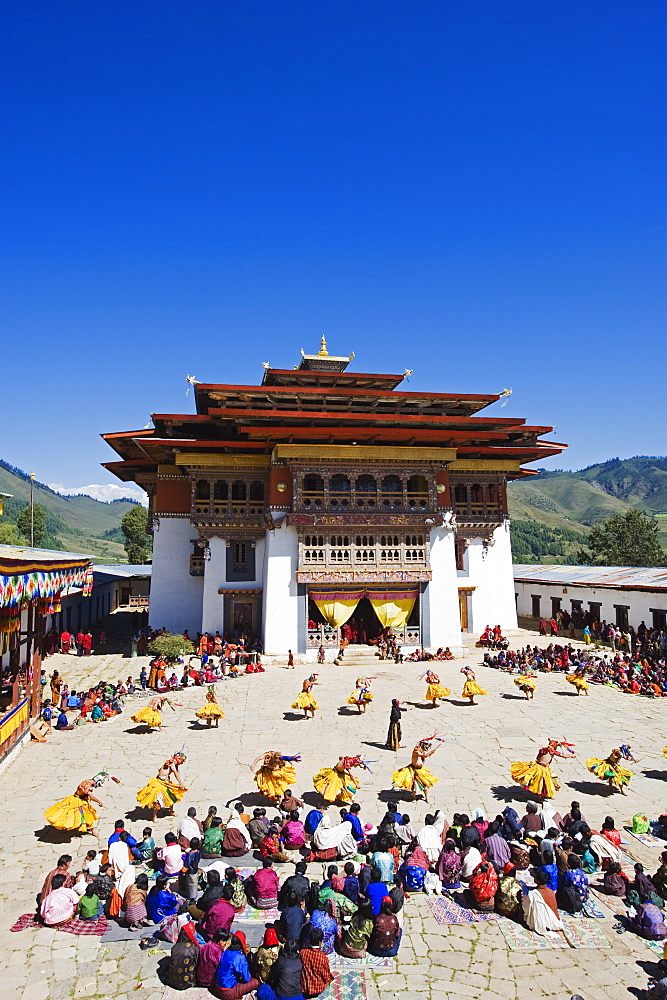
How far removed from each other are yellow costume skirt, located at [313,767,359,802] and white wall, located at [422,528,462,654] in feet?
52.1

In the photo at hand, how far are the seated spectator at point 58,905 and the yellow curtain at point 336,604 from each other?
18.2m

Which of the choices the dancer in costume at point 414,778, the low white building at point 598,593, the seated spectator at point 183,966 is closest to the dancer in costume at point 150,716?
the dancer in costume at point 414,778

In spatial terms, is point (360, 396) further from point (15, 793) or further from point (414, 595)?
point (15, 793)

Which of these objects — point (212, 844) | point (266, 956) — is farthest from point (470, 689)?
point (266, 956)

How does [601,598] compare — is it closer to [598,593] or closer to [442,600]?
[598,593]

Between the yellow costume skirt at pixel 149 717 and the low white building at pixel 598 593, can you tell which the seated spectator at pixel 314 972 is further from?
the low white building at pixel 598 593

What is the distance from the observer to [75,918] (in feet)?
25.0

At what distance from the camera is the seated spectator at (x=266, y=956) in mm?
6387

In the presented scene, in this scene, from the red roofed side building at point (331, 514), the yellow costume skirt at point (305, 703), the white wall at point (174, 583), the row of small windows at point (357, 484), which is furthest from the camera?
the white wall at point (174, 583)

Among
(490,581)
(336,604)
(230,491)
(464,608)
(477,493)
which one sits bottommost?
(464,608)

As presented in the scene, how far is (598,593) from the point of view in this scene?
30.5m

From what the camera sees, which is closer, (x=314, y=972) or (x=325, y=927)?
(x=314, y=972)

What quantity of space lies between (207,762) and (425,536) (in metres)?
15.4

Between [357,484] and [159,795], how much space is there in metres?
18.1
